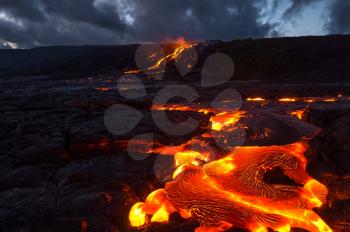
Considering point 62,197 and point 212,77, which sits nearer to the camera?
point 62,197

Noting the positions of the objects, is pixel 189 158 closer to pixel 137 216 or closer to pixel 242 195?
pixel 242 195

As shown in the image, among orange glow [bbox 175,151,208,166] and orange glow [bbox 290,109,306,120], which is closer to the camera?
orange glow [bbox 175,151,208,166]

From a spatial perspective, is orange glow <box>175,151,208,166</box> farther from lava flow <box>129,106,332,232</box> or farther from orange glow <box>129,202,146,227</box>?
orange glow <box>129,202,146,227</box>

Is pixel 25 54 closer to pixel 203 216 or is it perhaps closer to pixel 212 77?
pixel 212 77

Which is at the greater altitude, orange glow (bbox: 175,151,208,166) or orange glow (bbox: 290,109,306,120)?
orange glow (bbox: 290,109,306,120)

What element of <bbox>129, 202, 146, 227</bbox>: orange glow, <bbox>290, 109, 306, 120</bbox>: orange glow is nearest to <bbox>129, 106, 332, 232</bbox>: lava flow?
<bbox>129, 202, 146, 227</bbox>: orange glow

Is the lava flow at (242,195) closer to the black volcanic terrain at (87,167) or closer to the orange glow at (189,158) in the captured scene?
the orange glow at (189,158)

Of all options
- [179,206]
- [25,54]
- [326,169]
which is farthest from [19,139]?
[25,54]

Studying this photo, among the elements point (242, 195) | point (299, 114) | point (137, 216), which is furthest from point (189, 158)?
point (299, 114)
